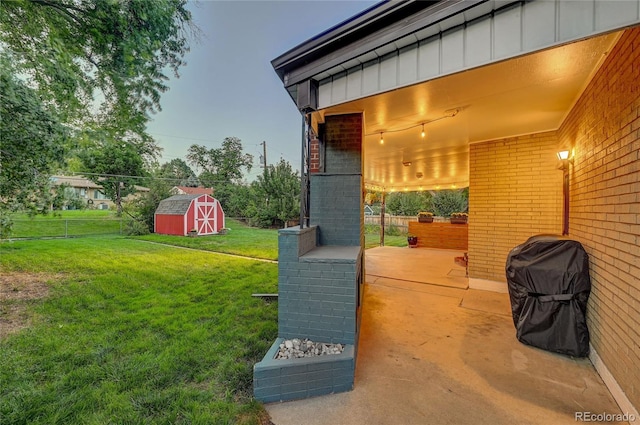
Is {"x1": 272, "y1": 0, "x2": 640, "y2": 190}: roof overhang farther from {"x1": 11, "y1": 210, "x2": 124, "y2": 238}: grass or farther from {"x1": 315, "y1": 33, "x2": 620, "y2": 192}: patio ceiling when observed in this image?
{"x1": 11, "y1": 210, "x2": 124, "y2": 238}: grass

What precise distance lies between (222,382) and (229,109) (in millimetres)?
24179

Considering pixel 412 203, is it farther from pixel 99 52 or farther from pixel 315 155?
pixel 99 52

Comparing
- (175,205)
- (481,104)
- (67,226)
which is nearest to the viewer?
(481,104)

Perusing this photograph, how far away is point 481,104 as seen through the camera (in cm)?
330

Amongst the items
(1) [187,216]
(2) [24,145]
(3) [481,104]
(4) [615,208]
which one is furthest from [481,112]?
(1) [187,216]

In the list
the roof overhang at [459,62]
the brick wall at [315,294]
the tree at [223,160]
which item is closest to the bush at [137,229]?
the tree at [223,160]

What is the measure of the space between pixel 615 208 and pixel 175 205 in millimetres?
17254

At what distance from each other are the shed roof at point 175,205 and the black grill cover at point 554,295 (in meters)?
15.4

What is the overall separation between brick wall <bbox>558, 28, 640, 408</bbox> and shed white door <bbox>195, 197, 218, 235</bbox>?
15.9 m

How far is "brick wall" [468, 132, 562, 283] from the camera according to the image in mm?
4586

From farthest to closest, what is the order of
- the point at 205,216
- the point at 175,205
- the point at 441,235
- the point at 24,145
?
1. the point at 205,216
2. the point at 175,205
3. the point at 441,235
4. the point at 24,145

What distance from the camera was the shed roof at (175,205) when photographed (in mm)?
14750

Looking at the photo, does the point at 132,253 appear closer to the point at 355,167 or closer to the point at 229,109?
the point at 355,167

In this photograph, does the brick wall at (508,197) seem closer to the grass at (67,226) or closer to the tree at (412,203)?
the tree at (412,203)
